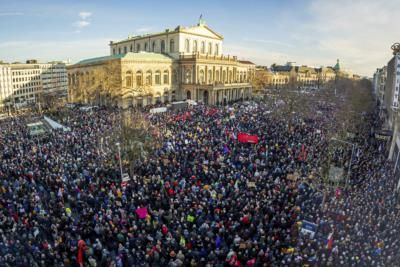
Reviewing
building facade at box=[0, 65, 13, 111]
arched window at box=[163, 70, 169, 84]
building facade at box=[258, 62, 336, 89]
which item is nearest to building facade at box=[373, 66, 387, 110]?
building facade at box=[258, 62, 336, 89]

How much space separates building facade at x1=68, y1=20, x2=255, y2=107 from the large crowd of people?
963 inches

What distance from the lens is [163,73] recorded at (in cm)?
5328

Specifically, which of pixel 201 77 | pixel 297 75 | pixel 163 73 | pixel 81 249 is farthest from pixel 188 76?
pixel 297 75

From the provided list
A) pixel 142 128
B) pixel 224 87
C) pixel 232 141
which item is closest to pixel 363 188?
pixel 232 141

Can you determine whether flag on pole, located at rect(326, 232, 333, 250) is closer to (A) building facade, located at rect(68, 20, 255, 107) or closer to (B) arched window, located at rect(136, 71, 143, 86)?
(A) building facade, located at rect(68, 20, 255, 107)

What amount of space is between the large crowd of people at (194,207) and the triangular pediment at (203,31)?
3967 cm

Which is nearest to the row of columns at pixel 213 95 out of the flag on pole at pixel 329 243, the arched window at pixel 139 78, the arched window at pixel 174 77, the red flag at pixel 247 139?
the arched window at pixel 174 77

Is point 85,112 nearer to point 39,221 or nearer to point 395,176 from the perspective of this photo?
point 39,221

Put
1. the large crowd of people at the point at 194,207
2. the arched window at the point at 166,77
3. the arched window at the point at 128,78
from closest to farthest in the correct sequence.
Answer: the large crowd of people at the point at 194,207 → the arched window at the point at 128,78 → the arched window at the point at 166,77

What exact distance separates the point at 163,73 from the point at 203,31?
1511cm

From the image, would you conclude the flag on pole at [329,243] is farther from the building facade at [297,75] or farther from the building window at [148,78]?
the building facade at [297,75]

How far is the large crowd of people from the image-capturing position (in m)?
11.0

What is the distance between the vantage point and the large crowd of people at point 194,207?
11.0m

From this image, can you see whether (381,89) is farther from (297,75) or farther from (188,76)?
(188,76)
